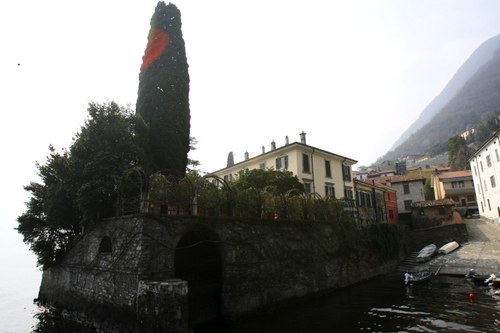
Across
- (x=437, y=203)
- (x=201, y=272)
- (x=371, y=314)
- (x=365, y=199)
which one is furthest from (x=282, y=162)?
(x=437, y=203)

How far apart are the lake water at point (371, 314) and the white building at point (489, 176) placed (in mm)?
20770

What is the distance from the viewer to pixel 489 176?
39.4 m

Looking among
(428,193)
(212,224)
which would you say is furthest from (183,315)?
(428,193)

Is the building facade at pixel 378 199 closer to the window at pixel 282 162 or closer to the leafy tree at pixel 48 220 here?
the window at pixel 282 162

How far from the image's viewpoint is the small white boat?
3117 centimetres

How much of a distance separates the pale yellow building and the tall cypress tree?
988cm

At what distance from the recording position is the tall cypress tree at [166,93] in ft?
66.7

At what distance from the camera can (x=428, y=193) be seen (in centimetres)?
7075

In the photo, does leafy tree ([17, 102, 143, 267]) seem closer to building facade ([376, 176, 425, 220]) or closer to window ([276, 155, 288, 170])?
window ([276, 155, 288, 170])

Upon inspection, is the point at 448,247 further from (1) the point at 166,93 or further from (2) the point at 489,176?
(1) the point at 166,93

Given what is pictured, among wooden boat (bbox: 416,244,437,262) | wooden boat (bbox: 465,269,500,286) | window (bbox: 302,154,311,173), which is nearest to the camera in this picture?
wooden boat (bbox: 465,269,500,286)

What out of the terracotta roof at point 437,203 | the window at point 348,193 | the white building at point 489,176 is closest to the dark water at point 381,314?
the window at point 348,193

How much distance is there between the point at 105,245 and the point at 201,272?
17.4ft

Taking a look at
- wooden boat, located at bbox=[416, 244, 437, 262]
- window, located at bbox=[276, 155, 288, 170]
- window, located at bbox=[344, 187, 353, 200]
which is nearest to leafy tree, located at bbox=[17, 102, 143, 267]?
window, located at bbox=[276, 155, 288, 170]
